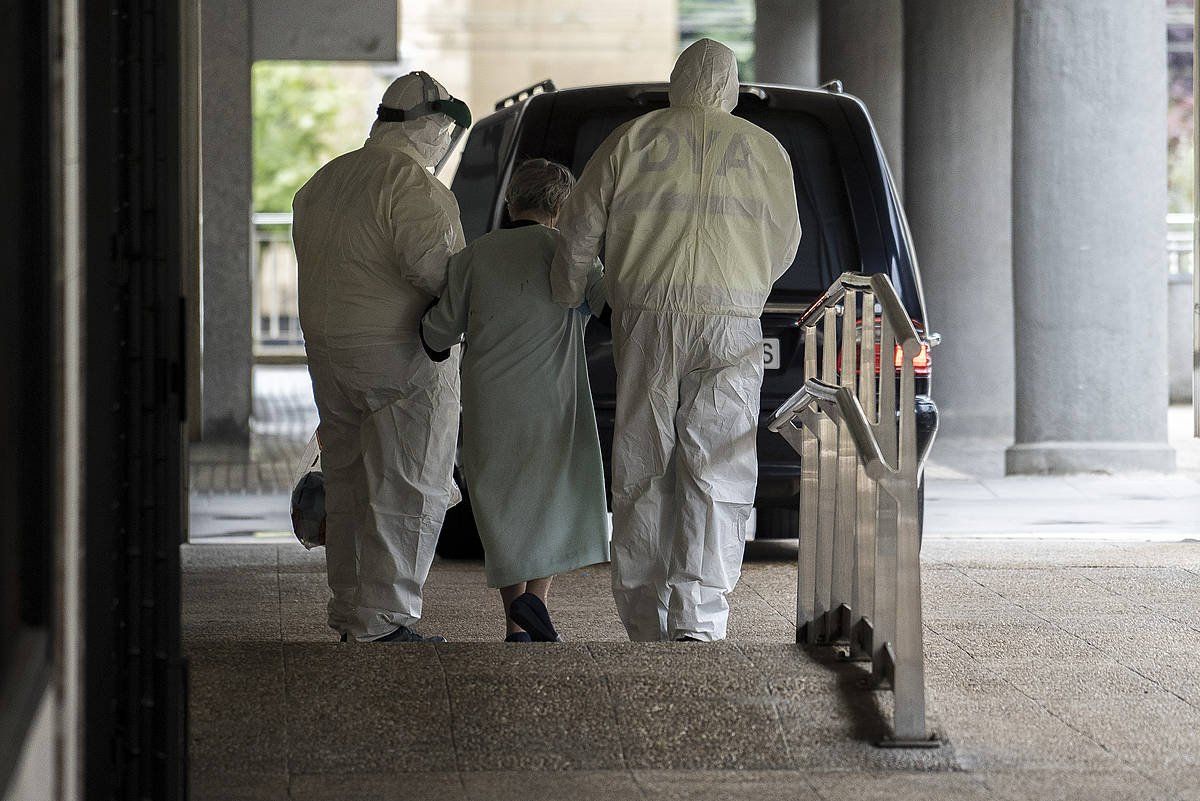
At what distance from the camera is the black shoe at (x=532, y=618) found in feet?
18.2

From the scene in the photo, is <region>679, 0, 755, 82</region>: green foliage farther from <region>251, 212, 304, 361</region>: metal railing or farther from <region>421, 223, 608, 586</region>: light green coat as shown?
<region>421, 223, 608, 586</region>: light green coat

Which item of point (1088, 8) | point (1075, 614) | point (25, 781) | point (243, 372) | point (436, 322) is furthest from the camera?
point (243, 372)

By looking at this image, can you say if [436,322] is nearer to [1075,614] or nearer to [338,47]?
[1075,614]

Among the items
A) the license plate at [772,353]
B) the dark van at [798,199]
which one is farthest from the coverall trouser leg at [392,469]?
the license plate at [772,353]

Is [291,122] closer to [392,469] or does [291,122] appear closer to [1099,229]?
[1099,229]

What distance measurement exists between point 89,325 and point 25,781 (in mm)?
1007

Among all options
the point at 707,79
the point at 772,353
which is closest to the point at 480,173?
the point at 772,353

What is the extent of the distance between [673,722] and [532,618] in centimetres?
113

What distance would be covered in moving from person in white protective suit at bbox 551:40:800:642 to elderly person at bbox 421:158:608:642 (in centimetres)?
14

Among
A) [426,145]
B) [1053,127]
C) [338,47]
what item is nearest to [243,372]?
[338,47]

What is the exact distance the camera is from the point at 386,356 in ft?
18.2

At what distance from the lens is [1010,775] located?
421 cm

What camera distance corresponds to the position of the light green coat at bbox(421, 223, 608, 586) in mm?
5590

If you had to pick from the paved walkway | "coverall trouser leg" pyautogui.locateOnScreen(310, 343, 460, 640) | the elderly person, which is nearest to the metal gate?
the paved walkway
